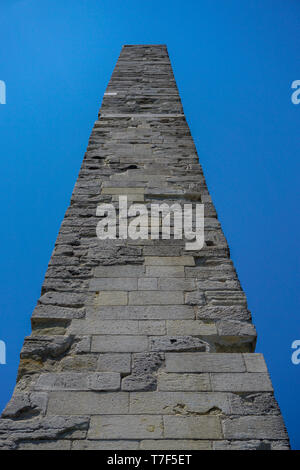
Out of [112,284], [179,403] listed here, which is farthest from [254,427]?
[112,284]

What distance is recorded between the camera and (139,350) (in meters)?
2.64

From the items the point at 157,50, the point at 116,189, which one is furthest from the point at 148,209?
the point at 157,50

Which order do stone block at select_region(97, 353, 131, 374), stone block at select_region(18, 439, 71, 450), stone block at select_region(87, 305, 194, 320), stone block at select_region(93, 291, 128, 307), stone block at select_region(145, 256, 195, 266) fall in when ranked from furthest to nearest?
stone block at select_region(145, 256, 195, 266)
stone block at select_region(93, 291, 128, 307)
stone block at select_region(87, 305, 194, 320)
stone block at select_region(97, 353, 131, 374)
stone block at select_region(18, 439, 71, 450)

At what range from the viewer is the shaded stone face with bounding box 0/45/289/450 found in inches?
87.6

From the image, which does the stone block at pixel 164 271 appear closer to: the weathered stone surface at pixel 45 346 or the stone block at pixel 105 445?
the weathered stone surface at pixel 45 346

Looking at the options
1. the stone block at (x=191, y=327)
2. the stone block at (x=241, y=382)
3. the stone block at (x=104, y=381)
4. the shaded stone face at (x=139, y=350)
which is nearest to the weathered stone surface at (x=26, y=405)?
the shaded stone face at (x=139, y=350)

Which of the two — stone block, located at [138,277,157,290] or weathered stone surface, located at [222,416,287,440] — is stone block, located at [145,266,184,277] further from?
weathered stone surface, located at [222,416,287,440]

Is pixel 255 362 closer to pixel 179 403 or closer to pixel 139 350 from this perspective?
pixel 179 403

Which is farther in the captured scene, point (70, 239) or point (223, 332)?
point (70, 239)

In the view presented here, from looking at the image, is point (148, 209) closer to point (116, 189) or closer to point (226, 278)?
point (116, 189)

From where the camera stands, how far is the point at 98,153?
4969 mm

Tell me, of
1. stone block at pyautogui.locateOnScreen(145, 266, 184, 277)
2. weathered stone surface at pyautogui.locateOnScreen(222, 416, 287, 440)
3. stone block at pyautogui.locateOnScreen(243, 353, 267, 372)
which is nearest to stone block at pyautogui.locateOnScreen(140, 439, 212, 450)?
weathered stone surface at pyautogui.locateOnScreen(222, 416, 287, 440)

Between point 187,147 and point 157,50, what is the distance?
4.69 m

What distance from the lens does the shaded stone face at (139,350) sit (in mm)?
2225
